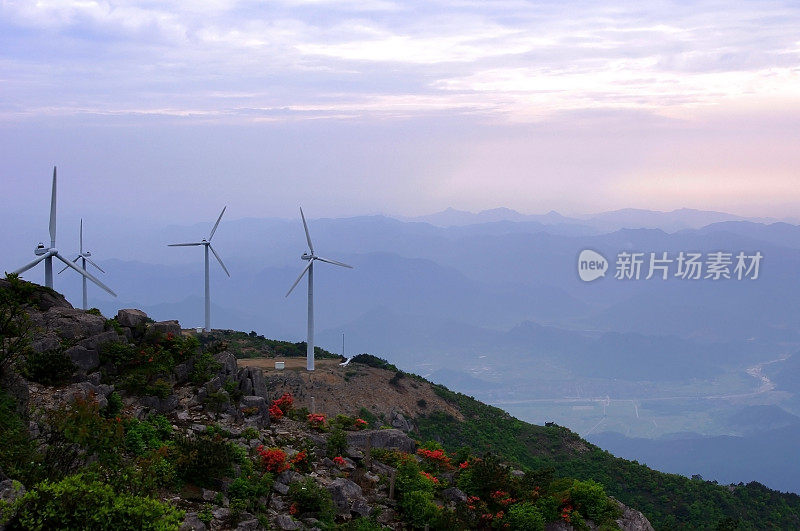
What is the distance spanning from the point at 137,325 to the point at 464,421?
138ft

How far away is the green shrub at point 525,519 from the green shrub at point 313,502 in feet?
22.3

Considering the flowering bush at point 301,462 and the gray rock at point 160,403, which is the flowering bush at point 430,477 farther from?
the gray rock at point 160,403

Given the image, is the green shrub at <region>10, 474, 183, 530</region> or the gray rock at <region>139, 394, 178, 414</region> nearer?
the green shrub at <region>10, 474, 183, 530</region>

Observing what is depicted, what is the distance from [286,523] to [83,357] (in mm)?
11337

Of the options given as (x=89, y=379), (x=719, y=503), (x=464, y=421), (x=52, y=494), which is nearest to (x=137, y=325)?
(x=89, y=379)

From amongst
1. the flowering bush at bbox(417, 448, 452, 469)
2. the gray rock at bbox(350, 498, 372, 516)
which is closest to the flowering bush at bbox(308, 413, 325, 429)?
the flowering bush at bbox(417, 448, 452, 469)

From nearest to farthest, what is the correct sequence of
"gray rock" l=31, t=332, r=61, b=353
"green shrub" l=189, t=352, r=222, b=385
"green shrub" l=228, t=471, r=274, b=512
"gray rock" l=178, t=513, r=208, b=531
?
"gray rock" l=178, t=513, r=208, b=531 < "green shrub" l=228, t=471, r=274, b=512 < "gray rock" l=31, t=332, r=61, b=353 < "green shrub" l=189, t=352, r=222, b=385

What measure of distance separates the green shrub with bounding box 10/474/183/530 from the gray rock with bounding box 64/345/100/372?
40.9 ft

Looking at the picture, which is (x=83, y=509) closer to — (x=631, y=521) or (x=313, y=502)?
(x=313, y=502)

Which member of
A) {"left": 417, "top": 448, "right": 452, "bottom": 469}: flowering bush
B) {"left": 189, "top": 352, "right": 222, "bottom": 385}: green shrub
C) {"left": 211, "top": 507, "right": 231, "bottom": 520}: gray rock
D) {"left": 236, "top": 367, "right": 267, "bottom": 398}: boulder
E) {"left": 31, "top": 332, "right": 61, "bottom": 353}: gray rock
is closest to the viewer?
{"left": 211, "top": 507, "right": 231, "bottom": 520}: gray rock

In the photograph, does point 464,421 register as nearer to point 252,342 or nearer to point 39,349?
point 252,342

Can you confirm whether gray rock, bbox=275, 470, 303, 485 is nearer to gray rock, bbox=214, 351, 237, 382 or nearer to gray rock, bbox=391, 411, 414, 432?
gray rock, bbox=214, 351, 237, 382

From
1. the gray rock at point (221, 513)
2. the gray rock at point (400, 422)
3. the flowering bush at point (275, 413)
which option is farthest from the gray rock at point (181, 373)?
the gray rock at point (400, 422)

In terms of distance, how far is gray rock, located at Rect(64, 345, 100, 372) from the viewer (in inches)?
997
